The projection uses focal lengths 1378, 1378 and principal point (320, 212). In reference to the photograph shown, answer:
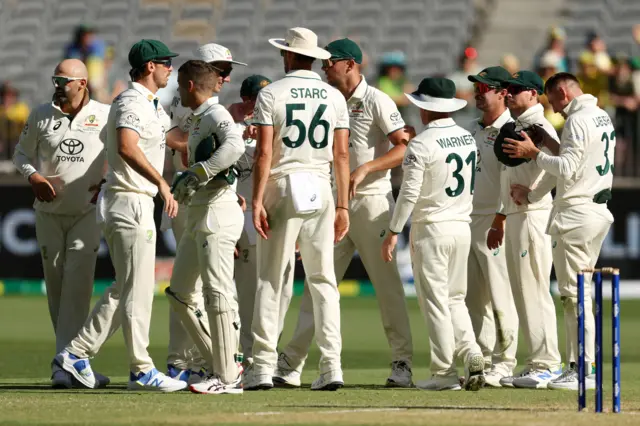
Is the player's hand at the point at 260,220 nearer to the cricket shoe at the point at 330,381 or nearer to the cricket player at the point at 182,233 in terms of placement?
the cricket player at the point at 182,233

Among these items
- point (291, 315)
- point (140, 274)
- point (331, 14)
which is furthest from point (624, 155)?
point (140, 274)

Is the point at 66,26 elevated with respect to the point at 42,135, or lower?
elevated

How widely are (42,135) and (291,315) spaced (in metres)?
6.80

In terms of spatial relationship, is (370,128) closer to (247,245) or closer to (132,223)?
(247,245)

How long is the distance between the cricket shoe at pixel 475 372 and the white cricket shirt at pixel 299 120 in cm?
161

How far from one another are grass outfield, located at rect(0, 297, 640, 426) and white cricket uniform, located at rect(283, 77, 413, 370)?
0.38 metres

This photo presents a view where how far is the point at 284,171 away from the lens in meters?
9.23

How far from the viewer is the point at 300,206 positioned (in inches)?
358

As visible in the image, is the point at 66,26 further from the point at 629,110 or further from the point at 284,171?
the point at 284,171

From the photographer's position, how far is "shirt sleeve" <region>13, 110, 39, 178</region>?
10039mm

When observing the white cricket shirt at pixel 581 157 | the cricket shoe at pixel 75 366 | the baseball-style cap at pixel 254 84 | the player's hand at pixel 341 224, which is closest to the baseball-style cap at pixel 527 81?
the white cricket shirt at pixel 581 157

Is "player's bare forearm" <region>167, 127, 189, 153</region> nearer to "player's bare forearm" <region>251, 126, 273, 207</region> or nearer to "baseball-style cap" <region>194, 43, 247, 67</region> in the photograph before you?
"baseball-style cap" <region>194, 43, 247, 67</region>

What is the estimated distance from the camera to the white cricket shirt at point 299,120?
9148 millimetres

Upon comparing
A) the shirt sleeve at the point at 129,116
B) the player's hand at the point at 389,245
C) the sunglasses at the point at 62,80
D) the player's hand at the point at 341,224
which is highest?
the sunglasses at the point at 62,80
